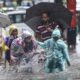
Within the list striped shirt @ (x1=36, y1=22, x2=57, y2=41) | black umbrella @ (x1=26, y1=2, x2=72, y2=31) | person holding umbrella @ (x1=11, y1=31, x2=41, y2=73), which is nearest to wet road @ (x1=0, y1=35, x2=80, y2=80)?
person holding umbrella @ (x1=11, y1=31, x2=41, y2=73)

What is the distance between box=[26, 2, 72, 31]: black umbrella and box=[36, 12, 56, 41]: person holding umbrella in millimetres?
193

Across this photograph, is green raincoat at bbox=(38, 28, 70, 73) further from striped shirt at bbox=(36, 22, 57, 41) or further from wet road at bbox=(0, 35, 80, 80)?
striped shirt at bbox=(36, 22, 57, 41)

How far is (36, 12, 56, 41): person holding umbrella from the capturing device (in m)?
15.0

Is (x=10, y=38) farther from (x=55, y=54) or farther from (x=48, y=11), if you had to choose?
(x=55, y=54)

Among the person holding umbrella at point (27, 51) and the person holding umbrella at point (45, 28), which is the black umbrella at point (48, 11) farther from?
the person holding umbrella at point (27, 51)

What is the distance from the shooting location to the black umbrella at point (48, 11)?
15.4 metres

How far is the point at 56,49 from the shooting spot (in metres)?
11.8

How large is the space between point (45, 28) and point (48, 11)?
57cm

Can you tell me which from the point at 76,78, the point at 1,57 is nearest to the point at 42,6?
the point at 1,57

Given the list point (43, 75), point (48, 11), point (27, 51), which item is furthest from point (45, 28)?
point (43, 75)

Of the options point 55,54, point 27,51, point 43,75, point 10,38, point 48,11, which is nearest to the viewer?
point 43,75

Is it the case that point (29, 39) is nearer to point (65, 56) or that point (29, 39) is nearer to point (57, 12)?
point (65, 56)

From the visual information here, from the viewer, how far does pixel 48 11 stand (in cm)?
1535

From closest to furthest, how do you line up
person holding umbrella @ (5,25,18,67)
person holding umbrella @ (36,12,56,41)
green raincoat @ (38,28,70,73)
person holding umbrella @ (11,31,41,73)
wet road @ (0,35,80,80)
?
wet road @ (0,35,80,80) < green raincoat @ (38,28,70,73) < person holding umbrella @ (11,31,41,73) < person holding umbrella @ (5,25,18,67) < person holding umbrella @ (36,12,56,41)
